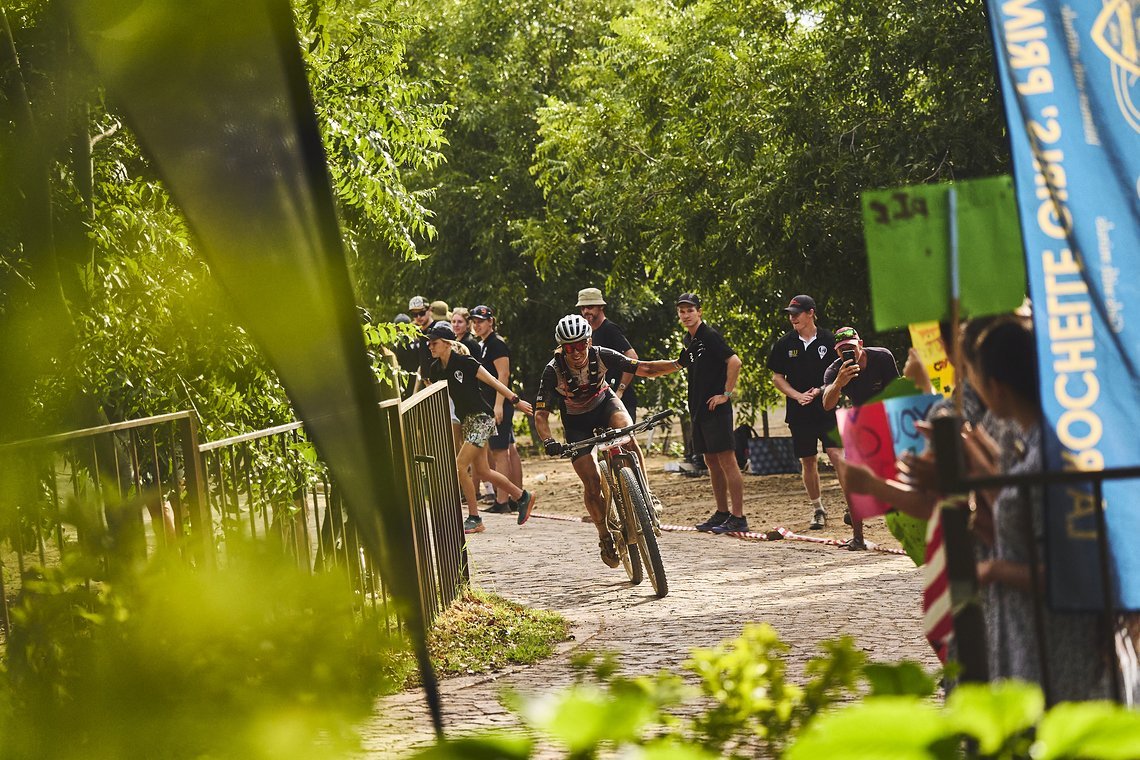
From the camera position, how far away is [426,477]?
845 centimetres

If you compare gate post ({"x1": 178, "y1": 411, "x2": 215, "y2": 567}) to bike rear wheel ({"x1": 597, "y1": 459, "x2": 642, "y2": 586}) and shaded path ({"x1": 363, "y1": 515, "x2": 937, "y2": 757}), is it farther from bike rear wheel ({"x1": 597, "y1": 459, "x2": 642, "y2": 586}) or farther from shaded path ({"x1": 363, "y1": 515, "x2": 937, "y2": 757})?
bike rear wheel ({"x1": 597, "y1": 459, "x2": 642, "y2": 586})

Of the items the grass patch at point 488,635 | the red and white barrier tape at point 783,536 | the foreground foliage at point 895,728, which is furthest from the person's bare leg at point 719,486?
the foreground foliage at point 895,728

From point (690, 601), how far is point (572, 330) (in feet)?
6.84

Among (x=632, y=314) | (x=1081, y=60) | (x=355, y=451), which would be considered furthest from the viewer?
(x=632, y=314)

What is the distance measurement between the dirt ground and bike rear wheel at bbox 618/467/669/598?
112 inches

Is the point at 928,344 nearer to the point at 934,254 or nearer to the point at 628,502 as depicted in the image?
the point at 934,254

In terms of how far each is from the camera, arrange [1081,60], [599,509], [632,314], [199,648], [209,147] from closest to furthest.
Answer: [199,648]
[209,147]
[1081,60]
[599,509]
[632,314]

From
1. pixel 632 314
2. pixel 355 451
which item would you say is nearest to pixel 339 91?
pixel 355 451

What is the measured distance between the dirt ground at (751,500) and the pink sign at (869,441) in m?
8.44

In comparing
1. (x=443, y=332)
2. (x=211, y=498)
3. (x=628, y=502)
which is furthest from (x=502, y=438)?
(x=211, y=498)

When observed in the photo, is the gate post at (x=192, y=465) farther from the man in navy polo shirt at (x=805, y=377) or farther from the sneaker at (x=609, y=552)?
the man in navy polo shirt at (x=805, y=377)

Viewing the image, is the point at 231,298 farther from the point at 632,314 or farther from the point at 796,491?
the point at 632,314

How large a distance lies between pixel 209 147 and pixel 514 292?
1035 inches

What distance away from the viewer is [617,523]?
33.2ft
